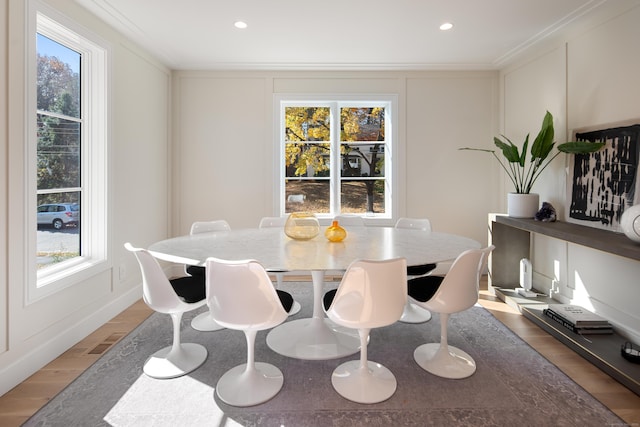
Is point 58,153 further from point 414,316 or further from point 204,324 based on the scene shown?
point 414,316

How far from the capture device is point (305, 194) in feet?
14.4

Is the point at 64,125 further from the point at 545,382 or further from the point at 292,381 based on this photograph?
the point at 545,382

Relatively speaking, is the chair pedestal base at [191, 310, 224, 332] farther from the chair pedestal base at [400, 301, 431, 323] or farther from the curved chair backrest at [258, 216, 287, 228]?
the chair pedestal base at [400, 301, 431, 323]

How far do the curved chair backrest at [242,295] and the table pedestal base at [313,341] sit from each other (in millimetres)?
719

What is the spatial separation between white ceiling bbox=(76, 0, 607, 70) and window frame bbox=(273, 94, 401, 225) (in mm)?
363

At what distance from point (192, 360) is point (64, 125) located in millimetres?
2057

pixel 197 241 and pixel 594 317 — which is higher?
pixel 197 241

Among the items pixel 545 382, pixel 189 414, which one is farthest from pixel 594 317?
pixel 189 414

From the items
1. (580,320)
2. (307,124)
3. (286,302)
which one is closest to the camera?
(286,302)

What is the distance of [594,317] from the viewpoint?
8.59 feet

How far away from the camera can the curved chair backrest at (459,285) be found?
192 centimetres

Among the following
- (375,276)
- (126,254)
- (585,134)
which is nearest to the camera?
(375,276)

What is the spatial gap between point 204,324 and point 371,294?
68.8 inches

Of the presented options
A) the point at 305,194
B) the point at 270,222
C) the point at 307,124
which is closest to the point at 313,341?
the point at 270,222
